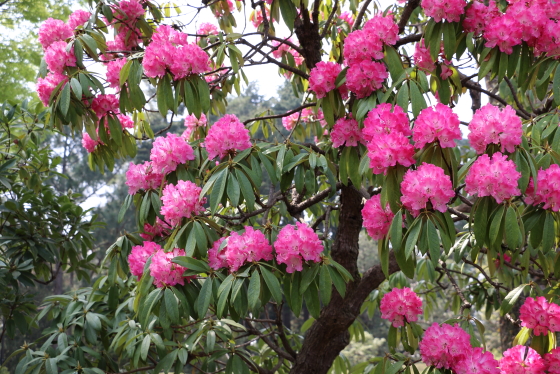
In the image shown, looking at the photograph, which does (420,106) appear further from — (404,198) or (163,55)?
(163,55)

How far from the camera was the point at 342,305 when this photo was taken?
2.08m

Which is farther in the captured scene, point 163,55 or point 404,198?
point 163,55

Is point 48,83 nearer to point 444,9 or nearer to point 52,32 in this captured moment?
point 52,32

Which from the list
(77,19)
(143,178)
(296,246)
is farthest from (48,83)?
(296,246)

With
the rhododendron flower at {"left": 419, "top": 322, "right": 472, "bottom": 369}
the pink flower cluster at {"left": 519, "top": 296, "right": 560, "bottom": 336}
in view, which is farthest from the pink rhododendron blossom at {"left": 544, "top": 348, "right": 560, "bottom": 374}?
the rhododendron flower at {"left": 419, "top": 322, "right": 472, "bottom": 369}

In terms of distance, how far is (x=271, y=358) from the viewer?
2.94 metres

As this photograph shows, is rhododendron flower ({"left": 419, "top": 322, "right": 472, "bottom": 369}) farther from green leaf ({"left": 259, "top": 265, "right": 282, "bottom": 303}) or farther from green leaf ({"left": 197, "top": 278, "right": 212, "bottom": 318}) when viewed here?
green leaf ({"left": 197, "top": 278, "right": 212, "bottom": 318})

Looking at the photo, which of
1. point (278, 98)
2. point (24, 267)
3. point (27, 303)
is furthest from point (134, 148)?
point (278, 98)

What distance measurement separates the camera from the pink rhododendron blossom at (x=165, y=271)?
1.41 m

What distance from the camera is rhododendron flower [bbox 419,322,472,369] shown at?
4.69 ft

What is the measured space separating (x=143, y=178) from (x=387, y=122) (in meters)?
0.88

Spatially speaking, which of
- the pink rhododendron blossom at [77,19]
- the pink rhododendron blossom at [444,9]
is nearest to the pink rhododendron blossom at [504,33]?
the pink rhododendron blossom at [444,9]

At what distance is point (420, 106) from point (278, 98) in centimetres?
1747

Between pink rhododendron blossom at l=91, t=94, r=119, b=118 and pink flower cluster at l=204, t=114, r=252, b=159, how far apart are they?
1.68ft
